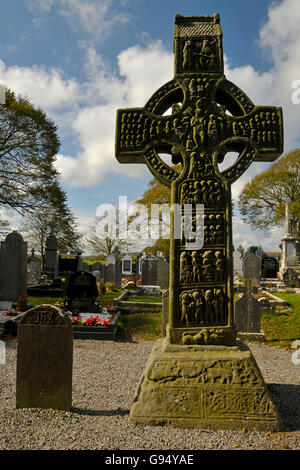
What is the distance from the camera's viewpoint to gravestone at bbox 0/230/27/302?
10688 mm

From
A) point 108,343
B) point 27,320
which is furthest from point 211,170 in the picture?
point 108,343

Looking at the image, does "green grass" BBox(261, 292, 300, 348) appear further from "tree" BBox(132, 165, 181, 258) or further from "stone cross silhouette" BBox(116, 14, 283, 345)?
"tree" BBox(132, 165, 181, 258)

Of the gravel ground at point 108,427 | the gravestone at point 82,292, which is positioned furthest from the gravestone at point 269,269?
the gravel ground at point 108,427

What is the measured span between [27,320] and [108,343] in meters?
4.43

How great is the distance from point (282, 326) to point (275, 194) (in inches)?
1064

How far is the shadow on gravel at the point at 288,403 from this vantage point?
115 inches

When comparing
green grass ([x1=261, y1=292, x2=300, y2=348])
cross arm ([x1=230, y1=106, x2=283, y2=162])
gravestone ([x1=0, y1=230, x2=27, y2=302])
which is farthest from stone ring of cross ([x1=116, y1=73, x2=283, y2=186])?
gravestone ([x1=0, y1=230, x2=27, y2=302])

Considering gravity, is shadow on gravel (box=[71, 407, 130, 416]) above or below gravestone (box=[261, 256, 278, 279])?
below

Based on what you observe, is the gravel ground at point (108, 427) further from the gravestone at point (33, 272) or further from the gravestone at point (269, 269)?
the gravestone at point (269, 269)

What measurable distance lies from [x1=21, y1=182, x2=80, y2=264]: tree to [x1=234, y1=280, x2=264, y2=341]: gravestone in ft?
53.2

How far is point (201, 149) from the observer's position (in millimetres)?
3299

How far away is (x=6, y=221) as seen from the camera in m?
19.4

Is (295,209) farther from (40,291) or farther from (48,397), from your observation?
(48,397)

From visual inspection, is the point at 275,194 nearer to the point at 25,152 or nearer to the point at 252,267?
the point at 252,267
